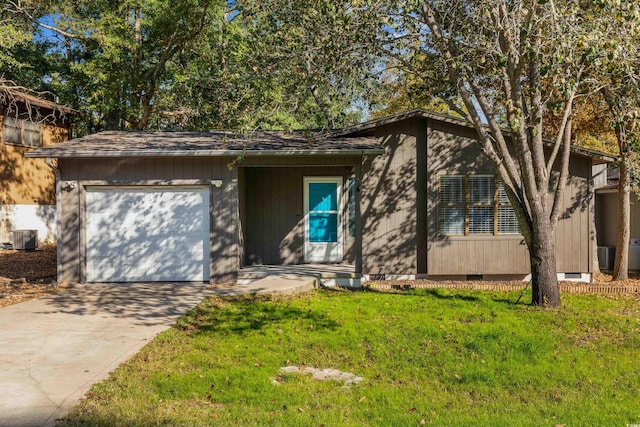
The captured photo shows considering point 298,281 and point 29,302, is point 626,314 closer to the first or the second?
point 298,281

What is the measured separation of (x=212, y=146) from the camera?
9680mm

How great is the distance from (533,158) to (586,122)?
19.7ft

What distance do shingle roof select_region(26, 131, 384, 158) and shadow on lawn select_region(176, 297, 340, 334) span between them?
2.79m

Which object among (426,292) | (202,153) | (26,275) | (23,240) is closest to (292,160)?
(202,153)

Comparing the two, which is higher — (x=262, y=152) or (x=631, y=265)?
(x=262, y=152)

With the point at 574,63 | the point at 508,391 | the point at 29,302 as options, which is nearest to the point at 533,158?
the point at 574,63

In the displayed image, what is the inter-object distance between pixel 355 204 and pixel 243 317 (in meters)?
3.75

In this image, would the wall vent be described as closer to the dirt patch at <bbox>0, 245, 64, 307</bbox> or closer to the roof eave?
the dirt patch at <bbox>0, 245, 64, 307</bbox>

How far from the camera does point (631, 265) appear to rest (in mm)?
12344

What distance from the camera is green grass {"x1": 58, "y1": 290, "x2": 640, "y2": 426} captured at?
3.83 m

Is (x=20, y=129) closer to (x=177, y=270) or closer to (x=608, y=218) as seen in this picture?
(x=177, y=270)

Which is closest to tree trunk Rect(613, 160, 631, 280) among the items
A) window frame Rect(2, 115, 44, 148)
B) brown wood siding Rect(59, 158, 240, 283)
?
brown wood siding Rect(59, 158, 240, 283)

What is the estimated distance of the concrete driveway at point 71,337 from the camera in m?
4.08

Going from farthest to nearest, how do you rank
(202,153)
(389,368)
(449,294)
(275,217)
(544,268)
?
(275,217) → (202,153) → (449,294) → (544,268) → (389,368)
